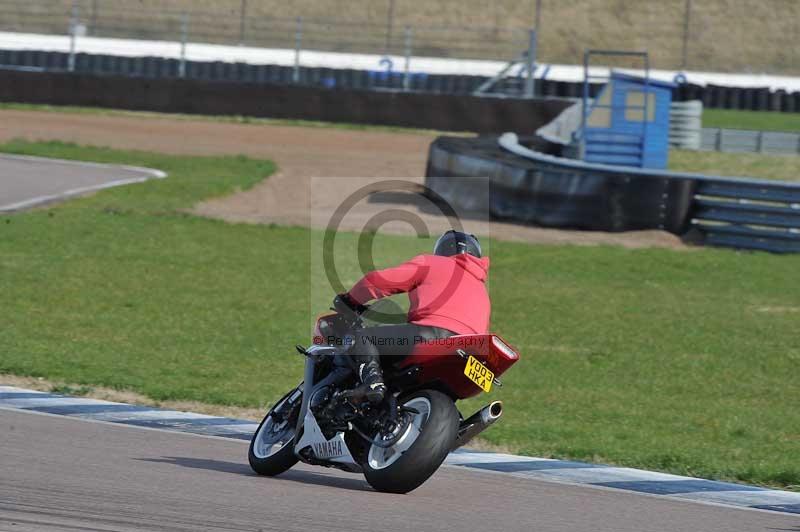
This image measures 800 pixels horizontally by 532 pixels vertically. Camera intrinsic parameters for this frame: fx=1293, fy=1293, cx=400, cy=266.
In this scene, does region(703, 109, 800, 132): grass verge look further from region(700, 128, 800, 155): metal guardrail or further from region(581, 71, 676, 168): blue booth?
region(581, 71, 676, 168): blue booth

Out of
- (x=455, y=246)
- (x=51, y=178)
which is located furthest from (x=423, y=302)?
(x=51, y=178)

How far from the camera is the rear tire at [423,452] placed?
5746mm

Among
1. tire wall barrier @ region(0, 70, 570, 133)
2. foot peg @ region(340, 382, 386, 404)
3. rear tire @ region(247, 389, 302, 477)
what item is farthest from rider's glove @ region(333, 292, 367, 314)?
tire wall barrier @ region(0, 70, 570, 133)

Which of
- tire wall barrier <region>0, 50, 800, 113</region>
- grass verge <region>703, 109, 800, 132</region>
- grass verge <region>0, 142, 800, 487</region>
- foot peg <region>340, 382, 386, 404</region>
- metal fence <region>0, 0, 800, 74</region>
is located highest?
metal fence <region>0, 0, 800, 74</region>

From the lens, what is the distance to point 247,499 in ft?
18.6

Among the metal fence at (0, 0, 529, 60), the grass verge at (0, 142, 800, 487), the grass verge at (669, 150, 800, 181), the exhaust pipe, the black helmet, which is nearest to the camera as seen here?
the exhaust pipe

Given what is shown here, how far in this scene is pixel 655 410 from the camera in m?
8.68

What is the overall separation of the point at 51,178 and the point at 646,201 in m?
8.37

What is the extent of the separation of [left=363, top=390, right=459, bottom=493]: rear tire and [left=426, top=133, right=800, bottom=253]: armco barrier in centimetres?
1066

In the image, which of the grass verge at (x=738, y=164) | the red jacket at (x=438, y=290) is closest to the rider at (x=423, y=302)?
the red jacket at (x=438, y=290)

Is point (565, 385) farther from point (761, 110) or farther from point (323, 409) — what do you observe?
point (761, 110)

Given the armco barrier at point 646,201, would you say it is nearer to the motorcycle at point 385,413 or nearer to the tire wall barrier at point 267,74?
the motorcycle at point 385,413

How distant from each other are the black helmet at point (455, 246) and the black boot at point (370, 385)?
62cm

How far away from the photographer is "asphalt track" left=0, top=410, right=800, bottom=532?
516 cm
